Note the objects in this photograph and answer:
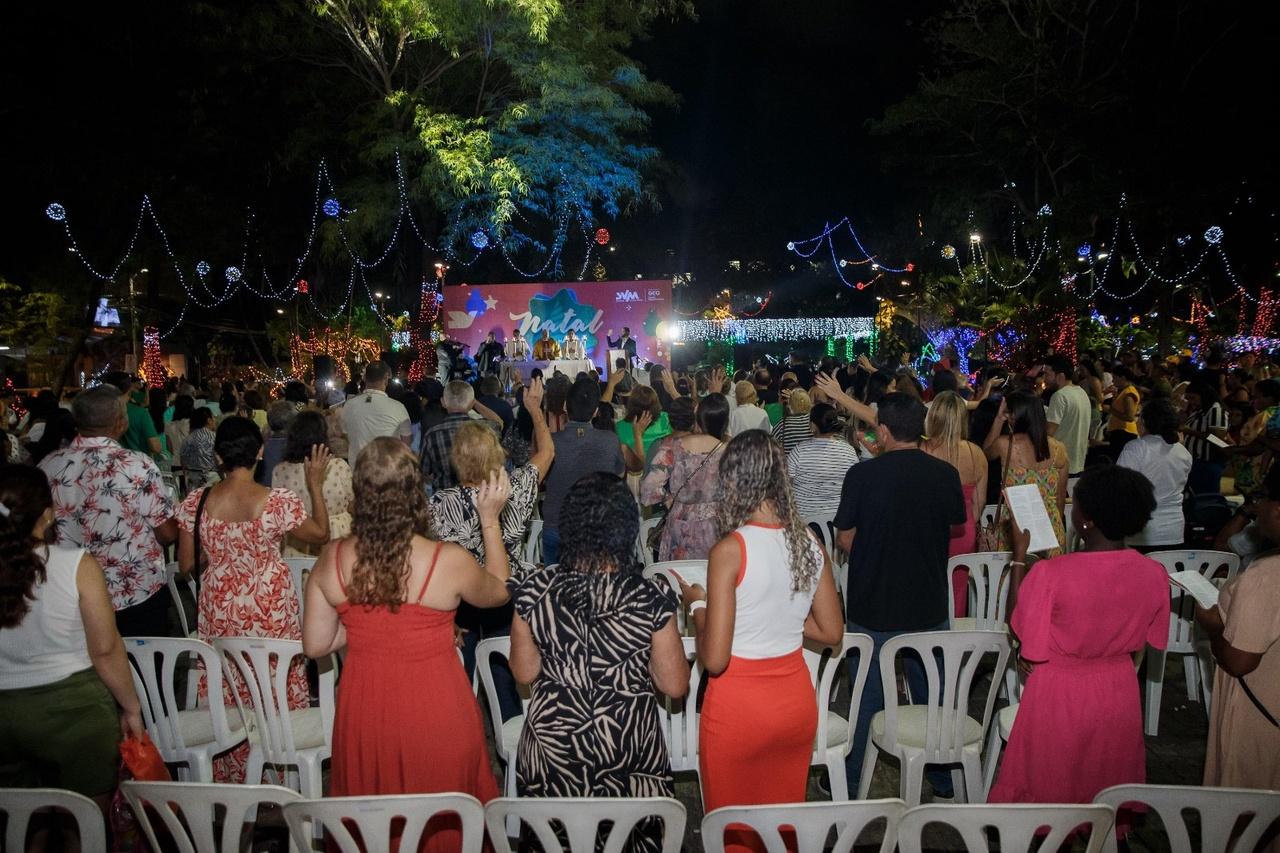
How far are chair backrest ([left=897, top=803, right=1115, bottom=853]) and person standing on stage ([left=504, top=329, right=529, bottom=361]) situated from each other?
1751cm

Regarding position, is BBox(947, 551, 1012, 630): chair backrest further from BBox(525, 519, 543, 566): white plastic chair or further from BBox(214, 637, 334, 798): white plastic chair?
BBox(214, 637, 334, 798): white plastic chair

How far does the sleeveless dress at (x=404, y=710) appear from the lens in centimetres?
277

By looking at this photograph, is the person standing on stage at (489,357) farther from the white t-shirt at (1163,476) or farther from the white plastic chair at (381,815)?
the white plastic chair at (381,815)

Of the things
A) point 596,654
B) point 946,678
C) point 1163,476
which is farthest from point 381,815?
point 1163,476

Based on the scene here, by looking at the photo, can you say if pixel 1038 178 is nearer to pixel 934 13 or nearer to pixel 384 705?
pixel 934 13

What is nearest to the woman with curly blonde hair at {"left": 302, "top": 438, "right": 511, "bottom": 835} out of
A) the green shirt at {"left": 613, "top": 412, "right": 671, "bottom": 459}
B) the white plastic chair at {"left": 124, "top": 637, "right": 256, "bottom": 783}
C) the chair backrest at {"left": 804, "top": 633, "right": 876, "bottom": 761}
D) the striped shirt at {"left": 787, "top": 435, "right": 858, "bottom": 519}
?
the white plastic chair at {"left": 124, "top": 637, "right": 256, "bottom": 783}

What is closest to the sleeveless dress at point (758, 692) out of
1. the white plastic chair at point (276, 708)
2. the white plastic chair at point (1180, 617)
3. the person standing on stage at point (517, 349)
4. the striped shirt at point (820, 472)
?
the white plastic chair at point (276, 708)

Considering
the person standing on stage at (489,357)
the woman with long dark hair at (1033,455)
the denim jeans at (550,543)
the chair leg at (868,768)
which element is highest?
the person standing on stage at (489,357)

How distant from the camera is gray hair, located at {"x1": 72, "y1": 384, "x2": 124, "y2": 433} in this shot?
13.1 ft

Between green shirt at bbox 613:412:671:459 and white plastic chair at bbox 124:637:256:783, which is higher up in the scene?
green shirt at bbox 613:412:671:459

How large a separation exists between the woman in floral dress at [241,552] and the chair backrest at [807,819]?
2.20 metres

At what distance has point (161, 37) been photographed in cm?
1842

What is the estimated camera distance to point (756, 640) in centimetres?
276

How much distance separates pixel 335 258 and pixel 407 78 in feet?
15.2
